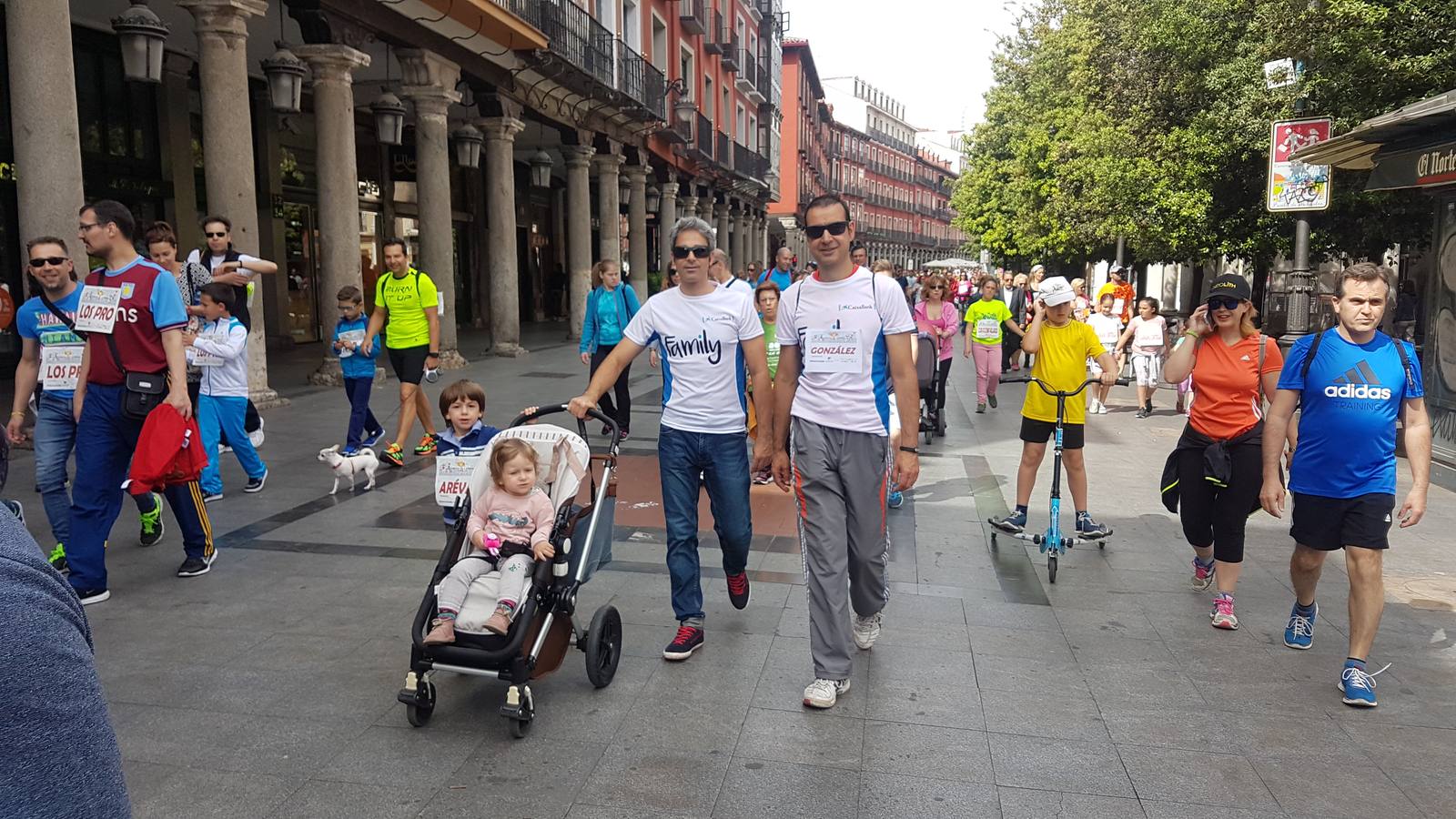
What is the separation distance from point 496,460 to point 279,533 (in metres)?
3.08

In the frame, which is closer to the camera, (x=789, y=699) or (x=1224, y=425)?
(x=789, y=699)

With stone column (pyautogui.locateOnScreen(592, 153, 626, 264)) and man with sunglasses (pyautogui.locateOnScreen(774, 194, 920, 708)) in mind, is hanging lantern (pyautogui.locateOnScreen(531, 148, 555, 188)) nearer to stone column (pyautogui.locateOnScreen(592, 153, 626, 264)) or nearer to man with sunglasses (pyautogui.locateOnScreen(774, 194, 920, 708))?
stone column (pyautogui.locateOnScreen(592, 153, 626, 264))

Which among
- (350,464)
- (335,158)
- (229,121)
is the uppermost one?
(229,121)

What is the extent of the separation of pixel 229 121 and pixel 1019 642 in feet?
33.1

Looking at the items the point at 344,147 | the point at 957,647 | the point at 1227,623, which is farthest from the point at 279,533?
the point at 344,147

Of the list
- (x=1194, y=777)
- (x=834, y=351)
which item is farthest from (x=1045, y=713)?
(x=834, y=351)

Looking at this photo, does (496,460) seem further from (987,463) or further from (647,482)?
(987,463)

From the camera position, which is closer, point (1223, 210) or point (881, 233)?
point (1223, 210)

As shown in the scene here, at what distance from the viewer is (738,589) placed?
479cm

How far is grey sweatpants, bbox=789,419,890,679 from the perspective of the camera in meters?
3.96

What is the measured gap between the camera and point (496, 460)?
4.03m

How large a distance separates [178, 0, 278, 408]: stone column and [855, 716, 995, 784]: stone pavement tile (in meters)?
9.18

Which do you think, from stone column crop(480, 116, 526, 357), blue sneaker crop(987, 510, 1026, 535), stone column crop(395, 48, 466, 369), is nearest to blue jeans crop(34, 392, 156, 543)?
blue sneaker crop(987, 510, 1026, 535)

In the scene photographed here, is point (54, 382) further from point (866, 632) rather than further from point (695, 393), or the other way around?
point (866, 632)
